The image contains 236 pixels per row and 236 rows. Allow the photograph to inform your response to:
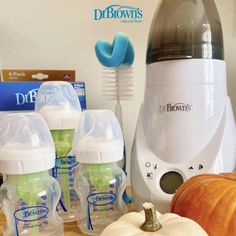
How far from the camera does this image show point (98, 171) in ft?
1.47

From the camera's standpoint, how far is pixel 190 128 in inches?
18.4

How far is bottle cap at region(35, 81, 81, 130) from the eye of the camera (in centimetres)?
47

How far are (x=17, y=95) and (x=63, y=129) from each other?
0.17 metres

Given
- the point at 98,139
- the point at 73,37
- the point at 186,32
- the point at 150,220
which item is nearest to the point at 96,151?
the point at 98,139

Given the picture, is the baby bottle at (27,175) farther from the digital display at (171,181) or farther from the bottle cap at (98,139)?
the digital display at (171,181)

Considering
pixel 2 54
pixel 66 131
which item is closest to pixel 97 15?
pixel 2 54

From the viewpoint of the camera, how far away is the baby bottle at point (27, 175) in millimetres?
377

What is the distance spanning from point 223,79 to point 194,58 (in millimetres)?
70

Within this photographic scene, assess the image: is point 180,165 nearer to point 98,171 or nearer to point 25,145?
point 98,171

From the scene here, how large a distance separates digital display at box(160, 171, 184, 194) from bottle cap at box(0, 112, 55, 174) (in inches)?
7.0

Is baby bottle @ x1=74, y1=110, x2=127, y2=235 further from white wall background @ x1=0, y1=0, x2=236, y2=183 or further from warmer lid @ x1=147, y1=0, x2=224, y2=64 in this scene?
white wall background @ x1=0, y1=0, x2=236, y2=183

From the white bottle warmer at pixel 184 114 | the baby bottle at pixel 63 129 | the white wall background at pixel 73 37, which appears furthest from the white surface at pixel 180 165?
the white wall background at pixel 73 37

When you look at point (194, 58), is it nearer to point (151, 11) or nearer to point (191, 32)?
point (191, 32)

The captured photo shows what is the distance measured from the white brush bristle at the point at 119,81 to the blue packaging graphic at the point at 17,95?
0.15m
